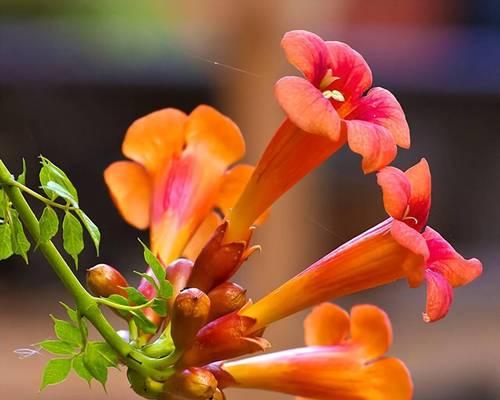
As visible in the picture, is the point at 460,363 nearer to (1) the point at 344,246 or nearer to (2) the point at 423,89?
(2) the point at 423,89

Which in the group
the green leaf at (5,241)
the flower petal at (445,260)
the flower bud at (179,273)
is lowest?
the flower bud at (179,273)

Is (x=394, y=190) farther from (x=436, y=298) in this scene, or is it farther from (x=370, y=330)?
(x=370, y=330)

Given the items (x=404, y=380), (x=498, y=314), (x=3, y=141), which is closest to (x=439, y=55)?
(x=498, y=314)

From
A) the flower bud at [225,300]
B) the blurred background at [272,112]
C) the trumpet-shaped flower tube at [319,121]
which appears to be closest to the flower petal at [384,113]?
the trumpet-shaped flower tube at [319,121]

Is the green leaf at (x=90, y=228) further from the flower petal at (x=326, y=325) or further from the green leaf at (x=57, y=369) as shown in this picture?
the flower petal at (x=326, y=325)

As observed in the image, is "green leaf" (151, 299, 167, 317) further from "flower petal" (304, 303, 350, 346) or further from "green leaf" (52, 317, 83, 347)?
"flower petal" (304, 303, 350, 346)

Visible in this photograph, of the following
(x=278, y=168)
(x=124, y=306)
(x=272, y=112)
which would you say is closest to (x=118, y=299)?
(x=124, y=306)

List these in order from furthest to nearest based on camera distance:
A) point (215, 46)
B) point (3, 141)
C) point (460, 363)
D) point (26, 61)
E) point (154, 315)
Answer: point (460, 363) < point (26, 61) < point (215, 46) < point (3, 141) < point (154, 315)
